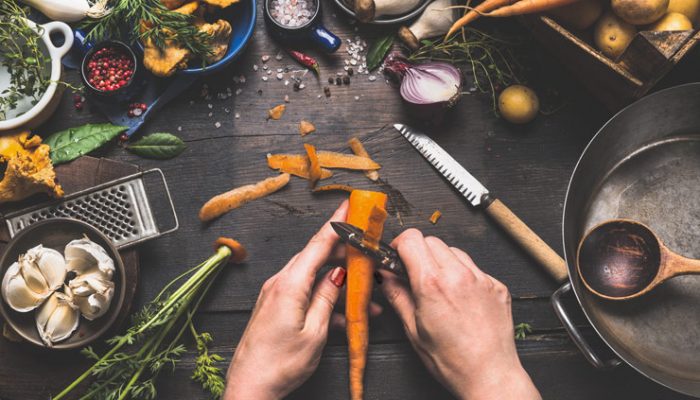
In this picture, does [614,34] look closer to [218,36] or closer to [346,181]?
[346,181]

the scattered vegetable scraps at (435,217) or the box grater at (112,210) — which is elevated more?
the scattered vegetable scraps at (435,217)

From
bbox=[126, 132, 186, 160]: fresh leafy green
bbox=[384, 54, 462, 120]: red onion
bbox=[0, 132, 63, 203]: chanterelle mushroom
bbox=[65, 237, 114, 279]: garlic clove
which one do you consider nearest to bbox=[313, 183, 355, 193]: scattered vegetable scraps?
bbox=[384, 54, 462, 120]: red onion

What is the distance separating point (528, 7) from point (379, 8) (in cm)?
34

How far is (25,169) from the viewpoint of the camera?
4.19 ft

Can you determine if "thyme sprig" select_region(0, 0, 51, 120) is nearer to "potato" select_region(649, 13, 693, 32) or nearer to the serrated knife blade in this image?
the serrated knife blade

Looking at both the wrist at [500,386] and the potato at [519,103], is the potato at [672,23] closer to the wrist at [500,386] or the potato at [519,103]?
the potato at [519,103]

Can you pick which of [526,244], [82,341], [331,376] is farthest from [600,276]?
[82,341]

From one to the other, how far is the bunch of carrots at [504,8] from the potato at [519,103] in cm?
18

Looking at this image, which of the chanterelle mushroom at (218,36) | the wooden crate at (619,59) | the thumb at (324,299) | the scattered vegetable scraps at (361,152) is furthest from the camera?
the scattered vegetable scraps at (361,152)

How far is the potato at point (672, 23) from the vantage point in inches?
46.3

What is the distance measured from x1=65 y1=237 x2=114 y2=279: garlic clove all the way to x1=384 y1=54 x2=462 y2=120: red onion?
767mm

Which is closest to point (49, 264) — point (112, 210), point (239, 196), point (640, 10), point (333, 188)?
point (112, 210)

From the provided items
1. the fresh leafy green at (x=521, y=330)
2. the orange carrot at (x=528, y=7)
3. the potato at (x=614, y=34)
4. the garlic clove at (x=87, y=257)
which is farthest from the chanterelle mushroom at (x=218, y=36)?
the fresh leafy green at (x=521, y=330)

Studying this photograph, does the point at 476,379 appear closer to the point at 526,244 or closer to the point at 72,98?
the point at 526,244
